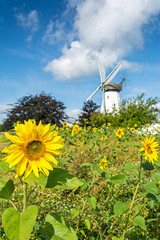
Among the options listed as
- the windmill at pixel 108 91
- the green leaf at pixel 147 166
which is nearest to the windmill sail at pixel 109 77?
the windmill at pixel 108 91

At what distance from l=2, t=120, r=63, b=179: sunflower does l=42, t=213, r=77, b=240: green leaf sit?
0.28 m

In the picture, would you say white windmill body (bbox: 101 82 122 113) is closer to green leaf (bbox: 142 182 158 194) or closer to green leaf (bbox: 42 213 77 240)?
green leaf (bbox: 142 182 158 194)

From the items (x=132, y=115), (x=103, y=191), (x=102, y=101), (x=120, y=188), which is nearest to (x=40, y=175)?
(x=103, y=191)

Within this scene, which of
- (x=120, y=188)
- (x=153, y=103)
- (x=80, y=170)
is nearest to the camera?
(x=120, y=188)

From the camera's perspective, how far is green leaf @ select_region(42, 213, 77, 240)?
86cm

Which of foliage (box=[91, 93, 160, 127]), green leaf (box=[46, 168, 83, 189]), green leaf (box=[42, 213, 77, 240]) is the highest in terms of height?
foliage (box=[91, 93, 160, 127])

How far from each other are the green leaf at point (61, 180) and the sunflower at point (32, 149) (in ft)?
0.20

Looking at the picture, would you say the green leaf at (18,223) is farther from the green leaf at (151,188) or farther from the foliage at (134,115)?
the foliage at (134,115)

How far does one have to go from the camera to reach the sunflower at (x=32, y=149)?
0.86m

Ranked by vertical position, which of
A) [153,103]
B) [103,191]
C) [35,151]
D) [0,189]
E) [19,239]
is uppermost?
[153,103]

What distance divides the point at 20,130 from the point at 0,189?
0.32 m

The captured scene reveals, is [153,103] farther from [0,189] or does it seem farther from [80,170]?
[0,189]

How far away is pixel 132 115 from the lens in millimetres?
14695

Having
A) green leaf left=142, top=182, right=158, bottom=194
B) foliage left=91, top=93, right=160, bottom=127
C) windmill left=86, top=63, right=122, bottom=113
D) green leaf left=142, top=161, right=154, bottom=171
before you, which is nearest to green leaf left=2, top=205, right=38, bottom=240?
green leaf left=142, top=182, right=158, bottom=194
